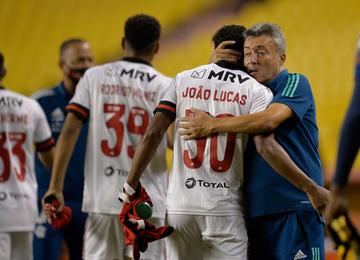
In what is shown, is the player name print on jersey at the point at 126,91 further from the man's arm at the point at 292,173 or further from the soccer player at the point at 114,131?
the man's arm at the point at 292,173

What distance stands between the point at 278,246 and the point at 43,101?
131 inches

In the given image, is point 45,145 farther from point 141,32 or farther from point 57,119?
point 141,32

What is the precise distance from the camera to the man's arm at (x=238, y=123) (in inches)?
166

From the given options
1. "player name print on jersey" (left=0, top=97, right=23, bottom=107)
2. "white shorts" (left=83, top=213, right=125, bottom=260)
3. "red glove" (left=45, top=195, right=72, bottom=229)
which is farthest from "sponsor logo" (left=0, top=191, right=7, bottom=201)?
"white shorts" (left=83, top=213, right=125, bottom=260)

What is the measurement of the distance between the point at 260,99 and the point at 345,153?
136cm

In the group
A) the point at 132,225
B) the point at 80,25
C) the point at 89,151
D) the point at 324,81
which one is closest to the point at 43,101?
the point at 89,151

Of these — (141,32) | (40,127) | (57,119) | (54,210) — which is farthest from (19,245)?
(141,32)

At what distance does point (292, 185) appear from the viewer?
14.5 ft

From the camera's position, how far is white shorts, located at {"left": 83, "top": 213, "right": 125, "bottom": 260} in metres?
5.53

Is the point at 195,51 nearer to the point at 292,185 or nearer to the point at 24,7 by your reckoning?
Answer: the point at 24,7

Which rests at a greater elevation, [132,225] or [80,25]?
[80,25]

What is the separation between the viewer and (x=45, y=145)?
6367mm

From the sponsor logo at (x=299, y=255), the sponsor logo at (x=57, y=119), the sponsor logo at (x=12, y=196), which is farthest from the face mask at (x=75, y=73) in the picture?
the sponsor logo at (x=299, y=255)

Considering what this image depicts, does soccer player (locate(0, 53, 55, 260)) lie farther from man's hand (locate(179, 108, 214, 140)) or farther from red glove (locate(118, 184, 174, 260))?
man's hand (locate(179, 108, 214, 140))
